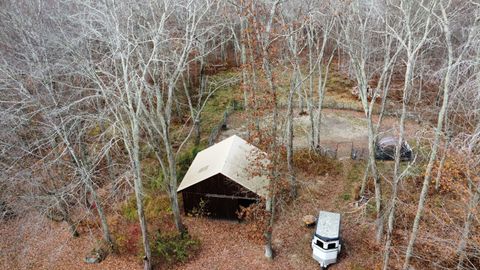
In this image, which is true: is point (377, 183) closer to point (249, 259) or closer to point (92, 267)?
point (249, 259)

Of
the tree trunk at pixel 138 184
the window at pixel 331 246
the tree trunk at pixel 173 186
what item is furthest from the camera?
the tree trunk at pixel 173 186

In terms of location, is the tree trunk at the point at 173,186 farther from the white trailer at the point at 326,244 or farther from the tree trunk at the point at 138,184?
the white trailer at the point at 326,244

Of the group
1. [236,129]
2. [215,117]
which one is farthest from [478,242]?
[215,117]

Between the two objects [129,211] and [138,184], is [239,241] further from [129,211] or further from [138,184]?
[129,211]

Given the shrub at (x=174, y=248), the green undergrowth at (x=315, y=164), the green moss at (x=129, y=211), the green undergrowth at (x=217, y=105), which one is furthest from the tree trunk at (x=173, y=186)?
the green undergrowth at (x=217, y=105)

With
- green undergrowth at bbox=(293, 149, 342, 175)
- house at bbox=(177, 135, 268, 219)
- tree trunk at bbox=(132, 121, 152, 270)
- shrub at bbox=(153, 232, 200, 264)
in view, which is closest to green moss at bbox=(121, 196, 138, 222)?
shrub at bbox=(153, 232, 200, 264)

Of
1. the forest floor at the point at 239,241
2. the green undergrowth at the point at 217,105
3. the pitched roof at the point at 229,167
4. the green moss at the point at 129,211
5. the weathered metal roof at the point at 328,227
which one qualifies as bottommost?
the forest floor at the point at 239,241
